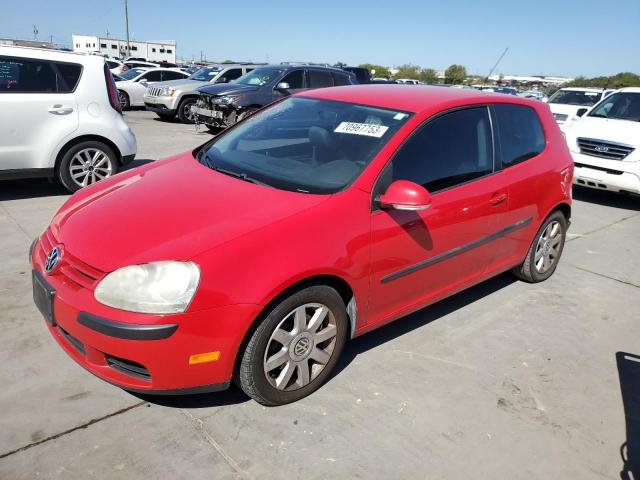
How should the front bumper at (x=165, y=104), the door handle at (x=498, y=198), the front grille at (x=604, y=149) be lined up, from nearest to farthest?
the door handle at (x=498, y=198) < the front grille at (x=604, y=149) < the front bumper at (x=165, y=104)

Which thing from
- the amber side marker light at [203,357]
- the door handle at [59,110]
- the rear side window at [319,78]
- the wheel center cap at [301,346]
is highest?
the rear side window at [319,78]

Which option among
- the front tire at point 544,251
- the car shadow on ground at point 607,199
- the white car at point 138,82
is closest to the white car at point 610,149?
the car shadow on ground at point 607,199

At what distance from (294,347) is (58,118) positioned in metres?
4.72

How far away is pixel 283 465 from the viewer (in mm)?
2408

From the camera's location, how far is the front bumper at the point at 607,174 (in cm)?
738

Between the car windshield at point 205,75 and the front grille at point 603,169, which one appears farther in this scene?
the car windshield at point 205,75

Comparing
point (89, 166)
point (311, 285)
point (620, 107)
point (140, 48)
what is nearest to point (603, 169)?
point (620, 107)

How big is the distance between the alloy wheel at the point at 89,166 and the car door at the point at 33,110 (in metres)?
0.29

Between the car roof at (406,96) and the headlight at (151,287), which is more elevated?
the car roof at (406,96)

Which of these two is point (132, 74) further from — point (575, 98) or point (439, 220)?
point (439, 220)

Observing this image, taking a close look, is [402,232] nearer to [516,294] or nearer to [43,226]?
[516,294]

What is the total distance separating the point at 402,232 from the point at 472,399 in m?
1.03

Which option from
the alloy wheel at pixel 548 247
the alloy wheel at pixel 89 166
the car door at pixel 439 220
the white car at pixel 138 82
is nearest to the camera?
the car door at pixel 439 220

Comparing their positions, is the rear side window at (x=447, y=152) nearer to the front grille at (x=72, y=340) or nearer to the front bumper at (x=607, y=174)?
the front grille at (x=72, y=340)
